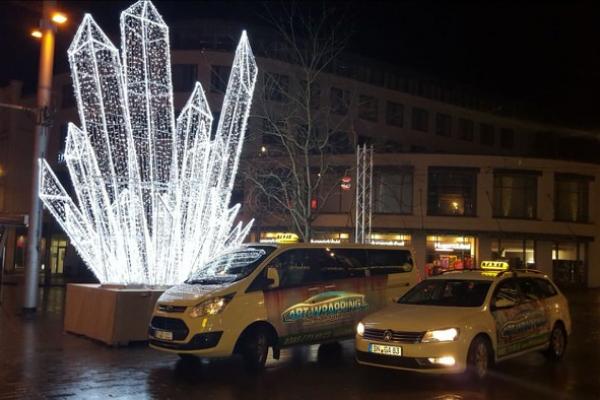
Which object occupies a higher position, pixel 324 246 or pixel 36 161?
pixel 36 161

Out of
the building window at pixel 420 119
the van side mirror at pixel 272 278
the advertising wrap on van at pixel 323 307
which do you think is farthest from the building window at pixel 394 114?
the van side mirror at pixel 272 278

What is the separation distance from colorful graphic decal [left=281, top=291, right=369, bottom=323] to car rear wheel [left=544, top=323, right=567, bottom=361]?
10.7 feet

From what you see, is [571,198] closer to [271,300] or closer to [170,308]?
[271,300]

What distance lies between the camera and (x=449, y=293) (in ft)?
34.7

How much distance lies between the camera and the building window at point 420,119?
1959 inches

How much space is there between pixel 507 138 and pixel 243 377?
50.4 meters

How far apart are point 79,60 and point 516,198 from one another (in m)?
29.4

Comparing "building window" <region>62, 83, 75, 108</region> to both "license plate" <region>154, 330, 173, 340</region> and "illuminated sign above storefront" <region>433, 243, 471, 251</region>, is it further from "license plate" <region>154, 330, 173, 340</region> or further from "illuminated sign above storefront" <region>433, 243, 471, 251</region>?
"license plate" <region>154, 330, 173, 340</region>

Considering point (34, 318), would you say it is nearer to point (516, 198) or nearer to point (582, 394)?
point (582, 394)

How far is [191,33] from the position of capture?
4288 cm

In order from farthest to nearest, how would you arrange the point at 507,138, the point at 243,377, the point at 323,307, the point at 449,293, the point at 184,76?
the point at 507,138
the point at 184,76
the point at 323,307
the point at 449,293
the point at 243,377

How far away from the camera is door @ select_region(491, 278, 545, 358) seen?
385 inches

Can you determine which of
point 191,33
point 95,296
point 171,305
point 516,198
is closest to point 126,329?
point 95,296

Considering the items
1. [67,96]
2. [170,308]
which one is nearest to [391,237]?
[67,96]
